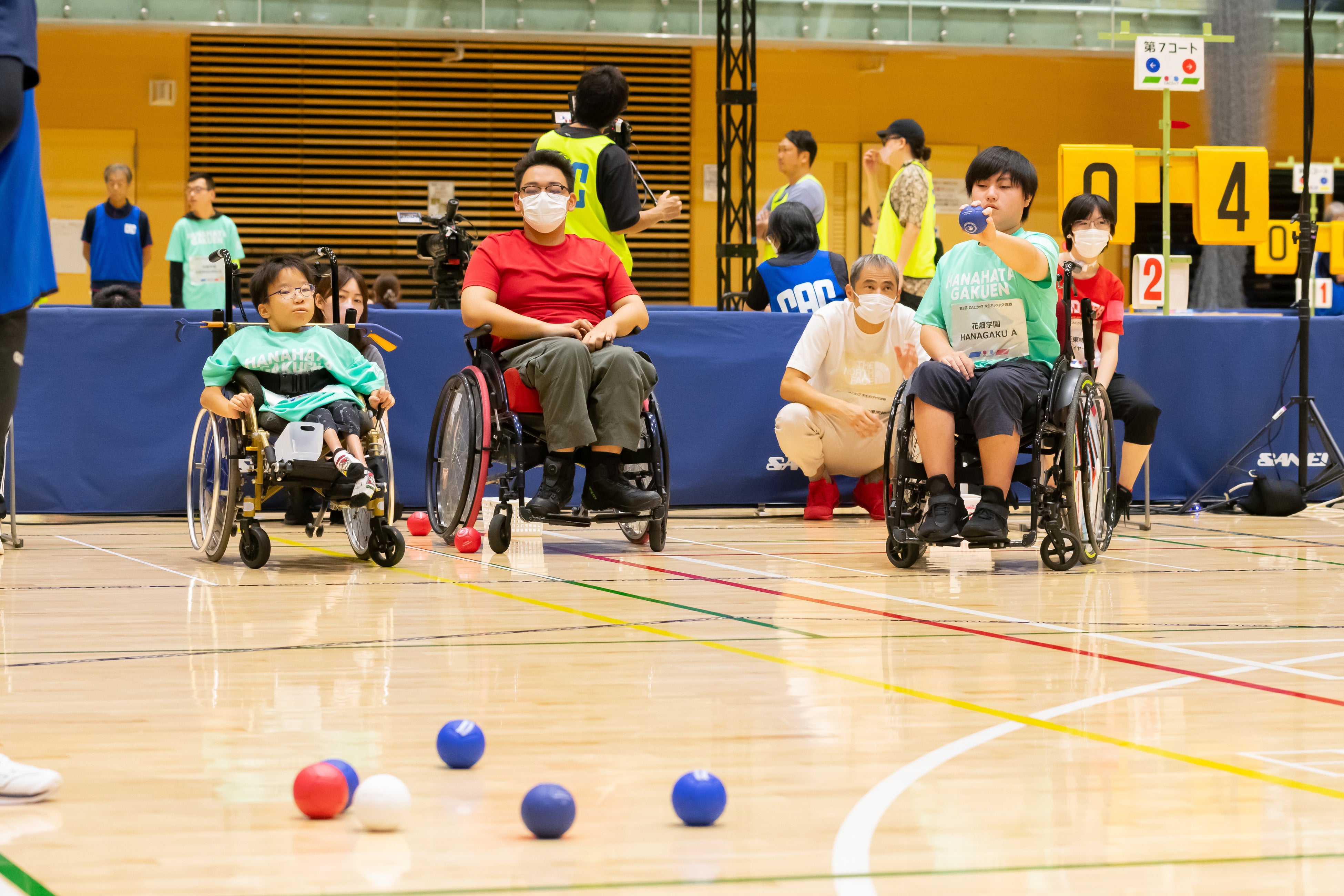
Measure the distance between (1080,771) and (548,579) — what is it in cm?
235

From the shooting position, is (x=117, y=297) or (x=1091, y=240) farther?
(x=117, y=297)

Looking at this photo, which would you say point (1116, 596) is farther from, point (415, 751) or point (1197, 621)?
point (415, 751)

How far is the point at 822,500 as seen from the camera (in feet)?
21.0

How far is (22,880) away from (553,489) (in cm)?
332

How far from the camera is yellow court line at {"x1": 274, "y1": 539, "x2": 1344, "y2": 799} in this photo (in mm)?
2037

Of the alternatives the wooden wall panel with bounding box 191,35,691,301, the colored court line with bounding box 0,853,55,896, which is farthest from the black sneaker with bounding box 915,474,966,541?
the wooden wall panel with bounding box 191,35,691,301

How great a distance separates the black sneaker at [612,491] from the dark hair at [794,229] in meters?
2.12

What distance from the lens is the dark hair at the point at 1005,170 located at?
15.0 feet

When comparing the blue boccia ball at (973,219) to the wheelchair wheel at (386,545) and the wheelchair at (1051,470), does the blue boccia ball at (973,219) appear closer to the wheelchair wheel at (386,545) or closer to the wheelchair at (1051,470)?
the wheelchair at (1051,470)

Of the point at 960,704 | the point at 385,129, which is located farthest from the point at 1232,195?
the point at 385,129

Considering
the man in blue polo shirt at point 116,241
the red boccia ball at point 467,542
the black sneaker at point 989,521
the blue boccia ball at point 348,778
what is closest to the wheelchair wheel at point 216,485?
the red boccia ball at point 467,542

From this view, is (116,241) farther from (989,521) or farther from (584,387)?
(989,521)

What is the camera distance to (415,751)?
2170 mm

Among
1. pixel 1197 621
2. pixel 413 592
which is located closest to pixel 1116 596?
pixel 1197 621
